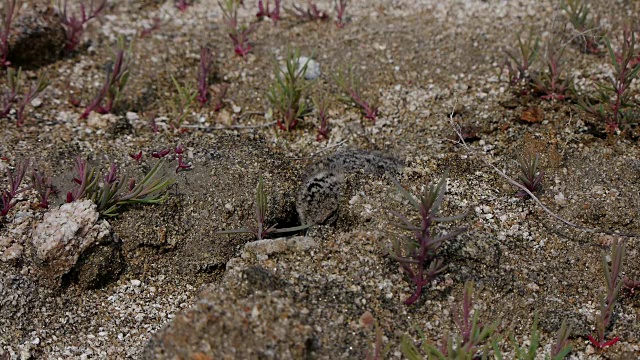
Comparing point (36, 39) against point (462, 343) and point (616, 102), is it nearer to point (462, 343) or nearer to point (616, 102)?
point (462, 343)

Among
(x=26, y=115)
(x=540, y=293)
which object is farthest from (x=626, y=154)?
(x=26, y=115)

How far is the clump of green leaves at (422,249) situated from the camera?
8.61 ft

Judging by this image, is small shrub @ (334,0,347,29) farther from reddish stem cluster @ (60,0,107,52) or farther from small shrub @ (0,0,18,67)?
small shrub @ (0,0,18,67)

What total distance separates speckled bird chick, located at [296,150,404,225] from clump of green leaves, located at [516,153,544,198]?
59cm

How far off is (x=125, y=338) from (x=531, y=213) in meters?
1.94

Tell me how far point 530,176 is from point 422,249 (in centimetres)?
87

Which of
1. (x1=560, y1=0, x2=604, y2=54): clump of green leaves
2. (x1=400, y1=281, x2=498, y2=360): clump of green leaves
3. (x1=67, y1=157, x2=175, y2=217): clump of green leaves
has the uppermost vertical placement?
(x1=560, y1=0, x2=604, y2=54): clump of green leaves

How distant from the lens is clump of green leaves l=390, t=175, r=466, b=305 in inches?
103

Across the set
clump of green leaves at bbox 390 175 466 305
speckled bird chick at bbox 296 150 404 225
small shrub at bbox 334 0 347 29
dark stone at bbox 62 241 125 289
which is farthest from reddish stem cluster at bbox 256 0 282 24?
clump of green leaves at bbox 390 175 466 305

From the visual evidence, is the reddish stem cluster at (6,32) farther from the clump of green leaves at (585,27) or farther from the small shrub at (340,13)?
the clump of green leaves at (585,27)

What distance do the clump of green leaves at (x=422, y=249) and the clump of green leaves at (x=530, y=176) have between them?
2.23ft

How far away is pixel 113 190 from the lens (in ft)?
10.5

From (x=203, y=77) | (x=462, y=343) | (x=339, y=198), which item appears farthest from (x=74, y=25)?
(x=462, y=343)

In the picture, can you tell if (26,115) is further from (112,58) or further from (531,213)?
(531,213)
